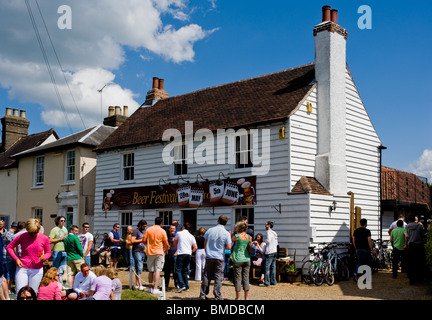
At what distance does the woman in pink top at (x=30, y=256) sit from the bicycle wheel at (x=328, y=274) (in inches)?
313

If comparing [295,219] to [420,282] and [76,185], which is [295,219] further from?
[76,185]

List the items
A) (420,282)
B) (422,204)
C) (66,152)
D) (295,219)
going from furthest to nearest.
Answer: (66,152), (422,204), (295,219), (420,282)

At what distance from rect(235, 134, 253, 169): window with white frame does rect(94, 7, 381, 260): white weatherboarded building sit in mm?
50

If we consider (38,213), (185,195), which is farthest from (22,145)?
(185,195)

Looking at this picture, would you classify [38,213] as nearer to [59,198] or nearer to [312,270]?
[59,198]

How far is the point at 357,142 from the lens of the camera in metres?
17.9

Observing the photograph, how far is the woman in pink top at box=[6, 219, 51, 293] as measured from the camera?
8938 mm

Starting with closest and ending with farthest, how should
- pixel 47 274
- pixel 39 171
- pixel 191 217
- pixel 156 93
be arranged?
pixel 47 274, pixel 191 217, pixel 156 93, pixel 39 171

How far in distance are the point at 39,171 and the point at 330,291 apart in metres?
18.8

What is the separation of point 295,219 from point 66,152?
14.1 m

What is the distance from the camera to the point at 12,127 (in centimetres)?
3272

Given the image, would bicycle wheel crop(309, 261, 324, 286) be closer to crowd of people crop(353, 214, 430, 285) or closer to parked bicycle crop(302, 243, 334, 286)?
parked bicycle crop(302, 243, 334, 286)

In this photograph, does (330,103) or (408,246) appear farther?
(330,103)
